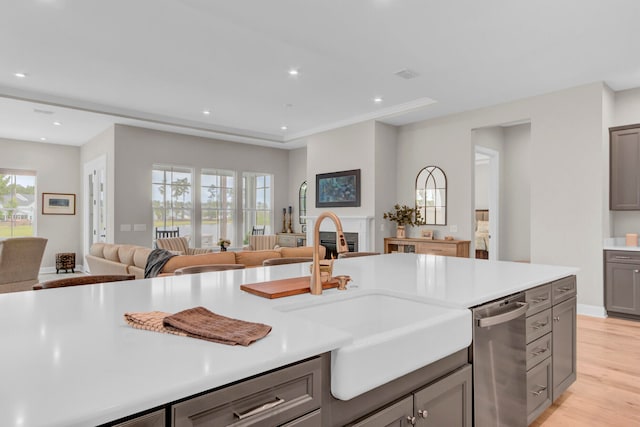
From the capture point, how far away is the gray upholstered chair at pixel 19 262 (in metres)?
4.86

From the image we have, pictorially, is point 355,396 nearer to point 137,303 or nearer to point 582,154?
point 137,303

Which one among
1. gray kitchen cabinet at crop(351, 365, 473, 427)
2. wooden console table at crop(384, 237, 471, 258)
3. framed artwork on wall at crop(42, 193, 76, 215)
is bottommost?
gray kitchen cabinet at crop(351, 365, 473, 427)

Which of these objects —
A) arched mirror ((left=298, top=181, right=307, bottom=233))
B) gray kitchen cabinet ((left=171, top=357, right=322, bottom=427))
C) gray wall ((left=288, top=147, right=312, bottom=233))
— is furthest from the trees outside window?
gray kitchen cabinet ((left=171, top=357, right=322, bottom=427))

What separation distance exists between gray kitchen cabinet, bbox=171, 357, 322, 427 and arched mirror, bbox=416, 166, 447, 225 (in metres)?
5.70

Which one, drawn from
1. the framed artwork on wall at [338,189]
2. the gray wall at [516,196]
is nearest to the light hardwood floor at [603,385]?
the gray wall at [516,196]

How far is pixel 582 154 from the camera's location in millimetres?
4750

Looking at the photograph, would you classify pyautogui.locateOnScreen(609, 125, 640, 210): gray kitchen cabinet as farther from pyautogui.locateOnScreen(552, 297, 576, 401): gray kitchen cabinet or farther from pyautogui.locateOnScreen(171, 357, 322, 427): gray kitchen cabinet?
pyautogui.locateOnScreen(171, 357, 322, 427): gray kitchen cabinet

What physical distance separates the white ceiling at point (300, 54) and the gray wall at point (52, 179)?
2418mm

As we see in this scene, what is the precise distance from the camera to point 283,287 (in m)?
1.63

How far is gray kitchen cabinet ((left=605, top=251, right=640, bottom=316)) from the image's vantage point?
4375 millimetres

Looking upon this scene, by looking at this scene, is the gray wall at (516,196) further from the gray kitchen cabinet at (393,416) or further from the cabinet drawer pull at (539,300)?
the gray kitchen cabinet at (393,416)

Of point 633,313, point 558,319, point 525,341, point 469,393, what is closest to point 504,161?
point 633,313

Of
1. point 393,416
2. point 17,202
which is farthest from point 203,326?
point 17,202

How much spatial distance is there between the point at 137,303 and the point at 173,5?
2.76m
